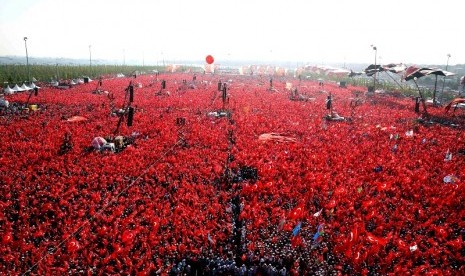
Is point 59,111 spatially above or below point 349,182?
above

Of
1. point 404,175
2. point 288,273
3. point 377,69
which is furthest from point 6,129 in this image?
point 377,69

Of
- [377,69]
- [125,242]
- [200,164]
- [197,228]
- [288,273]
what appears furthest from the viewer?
[377,69]

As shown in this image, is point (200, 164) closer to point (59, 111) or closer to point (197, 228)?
point (197, 228)

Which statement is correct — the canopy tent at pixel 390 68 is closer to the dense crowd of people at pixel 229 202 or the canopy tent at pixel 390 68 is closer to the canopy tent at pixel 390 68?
the canopy tent at pixel 390 68

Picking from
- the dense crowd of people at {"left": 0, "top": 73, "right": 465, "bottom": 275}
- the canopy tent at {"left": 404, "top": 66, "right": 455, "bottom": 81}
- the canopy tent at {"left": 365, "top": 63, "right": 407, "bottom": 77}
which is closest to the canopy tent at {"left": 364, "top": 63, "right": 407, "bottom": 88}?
the canopy tent at {"left": 365, "top": 63, "right": 407, "bottom": 77}

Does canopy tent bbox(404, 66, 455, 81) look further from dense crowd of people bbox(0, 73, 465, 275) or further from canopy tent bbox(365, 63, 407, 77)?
dense crowd of people bbox(0, 73, 465, 275)

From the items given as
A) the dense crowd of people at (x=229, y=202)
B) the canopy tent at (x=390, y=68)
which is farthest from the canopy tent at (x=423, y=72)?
the dense crowd of people at (x=229, y=202)

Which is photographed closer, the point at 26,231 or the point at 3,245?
the point at 3,245

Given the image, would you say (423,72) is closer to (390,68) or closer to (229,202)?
(390,68)
